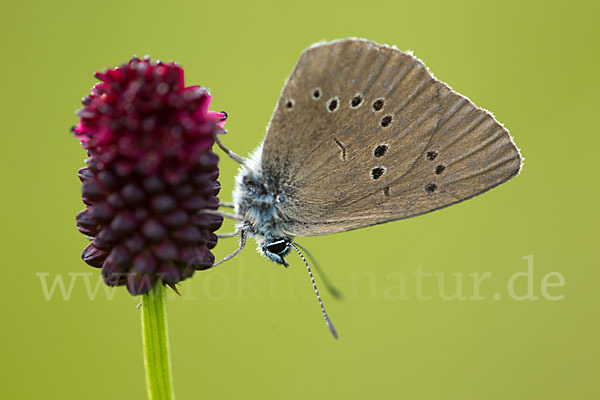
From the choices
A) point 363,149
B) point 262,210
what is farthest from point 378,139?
point 262,210

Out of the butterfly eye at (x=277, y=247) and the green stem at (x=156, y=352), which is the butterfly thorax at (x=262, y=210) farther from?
the green stem at (x=156, y=352)

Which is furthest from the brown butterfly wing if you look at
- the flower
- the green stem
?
the green stem

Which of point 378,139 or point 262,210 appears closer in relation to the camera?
point 378,139

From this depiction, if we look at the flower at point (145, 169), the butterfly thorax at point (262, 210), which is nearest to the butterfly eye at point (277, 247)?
the butterfly thorax at point (262, 210)

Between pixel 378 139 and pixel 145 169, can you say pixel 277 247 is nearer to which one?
pixel 378 139

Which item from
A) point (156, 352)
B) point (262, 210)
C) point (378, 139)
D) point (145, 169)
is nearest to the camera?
point (145, 169)

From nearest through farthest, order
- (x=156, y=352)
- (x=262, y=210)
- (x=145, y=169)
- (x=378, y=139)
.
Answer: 1. (x=145, y=169)
2. (x=156, y=352)
3. (x=378, y=139)
4. (x=262, y=210)

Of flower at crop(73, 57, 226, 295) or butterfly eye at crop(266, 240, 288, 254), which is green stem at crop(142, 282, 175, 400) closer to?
flower at crop(73, 57, 226, 295)

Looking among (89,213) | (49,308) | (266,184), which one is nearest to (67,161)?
(49,308)
